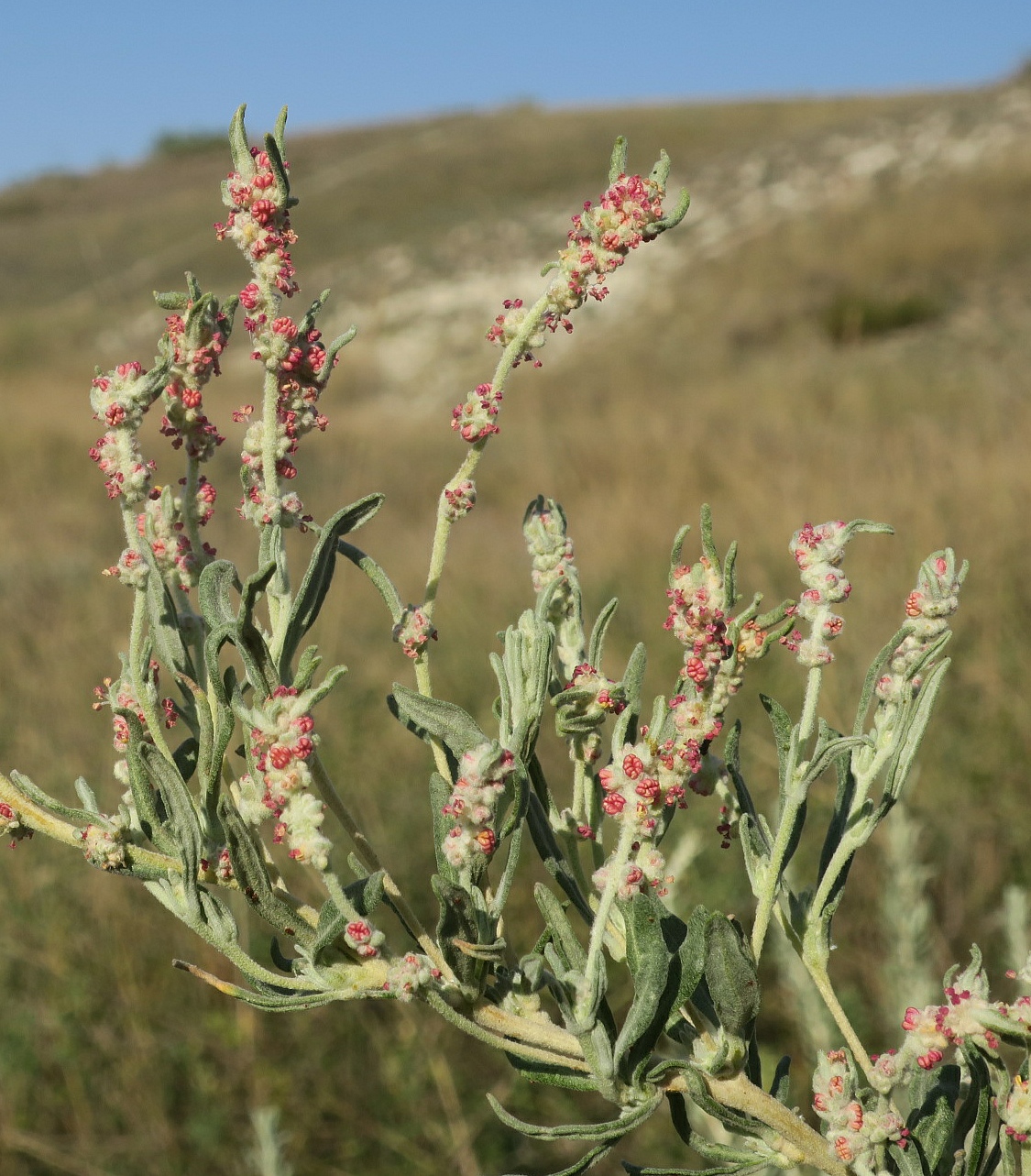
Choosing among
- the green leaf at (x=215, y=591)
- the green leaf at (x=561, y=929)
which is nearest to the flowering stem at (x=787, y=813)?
the green leaf at (x=561, y=929)

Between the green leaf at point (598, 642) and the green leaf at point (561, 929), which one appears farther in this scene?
the green leaf at point (598, 642)

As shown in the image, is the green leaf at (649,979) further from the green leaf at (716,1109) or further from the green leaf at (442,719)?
the green leaf at (442,719)

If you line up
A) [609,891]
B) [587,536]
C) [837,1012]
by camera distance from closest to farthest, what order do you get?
[609,891], [837,1012], [587,536]

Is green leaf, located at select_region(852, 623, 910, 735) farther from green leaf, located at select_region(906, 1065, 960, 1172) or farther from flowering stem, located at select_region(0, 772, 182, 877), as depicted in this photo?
flowering stem, located at select_region(0, 772, 182, 877)

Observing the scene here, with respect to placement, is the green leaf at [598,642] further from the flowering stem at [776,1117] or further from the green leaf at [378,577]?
the flowering stem at [776,1117]

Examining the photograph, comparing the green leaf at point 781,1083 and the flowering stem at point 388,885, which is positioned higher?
the flowering stem at point 388,885

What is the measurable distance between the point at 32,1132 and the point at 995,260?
46.7ft

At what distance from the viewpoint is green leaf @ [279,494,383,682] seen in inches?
25.2

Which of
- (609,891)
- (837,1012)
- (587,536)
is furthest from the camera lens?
(587,536)

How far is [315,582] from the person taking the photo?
0.66 metres

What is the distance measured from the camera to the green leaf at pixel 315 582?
0.64 meters

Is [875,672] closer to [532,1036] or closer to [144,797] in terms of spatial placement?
[532,1036]

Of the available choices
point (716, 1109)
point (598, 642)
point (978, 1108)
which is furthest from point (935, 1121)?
point (598, 642)

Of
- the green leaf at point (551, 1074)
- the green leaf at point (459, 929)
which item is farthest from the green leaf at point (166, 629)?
the green leaf at point (551, 1074)
